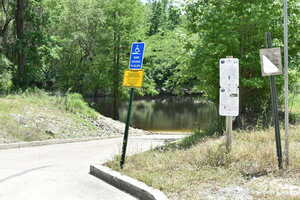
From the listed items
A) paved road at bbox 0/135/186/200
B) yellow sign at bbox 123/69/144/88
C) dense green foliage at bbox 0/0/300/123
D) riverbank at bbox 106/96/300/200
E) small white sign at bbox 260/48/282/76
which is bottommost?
paved road at bbox 0/135/186/200

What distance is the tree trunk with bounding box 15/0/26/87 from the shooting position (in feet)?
90.3

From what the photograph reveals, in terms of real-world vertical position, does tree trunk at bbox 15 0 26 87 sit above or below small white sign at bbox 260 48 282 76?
above

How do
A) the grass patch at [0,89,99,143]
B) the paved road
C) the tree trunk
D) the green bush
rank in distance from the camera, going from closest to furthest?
the paved road, the grass patch at [0,89,99,143], the green bush, the tree trunk

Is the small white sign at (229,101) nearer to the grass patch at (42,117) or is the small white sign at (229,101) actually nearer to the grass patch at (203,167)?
the grass patch at (203,167)

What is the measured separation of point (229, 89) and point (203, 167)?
1.78 metres

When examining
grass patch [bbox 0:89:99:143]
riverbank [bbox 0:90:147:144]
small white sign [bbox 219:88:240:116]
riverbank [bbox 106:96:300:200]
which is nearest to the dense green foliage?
grass patch [bbox 0:89:99:143]

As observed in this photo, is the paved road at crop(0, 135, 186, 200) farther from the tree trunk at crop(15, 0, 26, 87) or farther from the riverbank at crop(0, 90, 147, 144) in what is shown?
the tree trunk at crop(15, 0, 26, 87)

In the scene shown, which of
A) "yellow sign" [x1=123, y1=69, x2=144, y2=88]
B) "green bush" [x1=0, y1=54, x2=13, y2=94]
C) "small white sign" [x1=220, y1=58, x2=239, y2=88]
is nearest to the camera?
"small white sign" [x1=220, y1=58, x2=239, y2=88]

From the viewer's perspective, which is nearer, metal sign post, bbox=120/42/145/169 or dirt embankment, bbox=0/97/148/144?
metal sign post, bbox=120/42/145/169

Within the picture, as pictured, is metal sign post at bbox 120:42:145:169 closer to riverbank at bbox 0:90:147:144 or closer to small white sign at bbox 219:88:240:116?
small white sign at bbox 219:88:240:116

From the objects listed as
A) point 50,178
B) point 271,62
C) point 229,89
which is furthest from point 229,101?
point 50,178

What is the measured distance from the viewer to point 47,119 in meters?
18.7

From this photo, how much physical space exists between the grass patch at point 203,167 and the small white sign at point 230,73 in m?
1.42

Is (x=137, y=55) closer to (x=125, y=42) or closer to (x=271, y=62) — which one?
(x=271, y=62)
